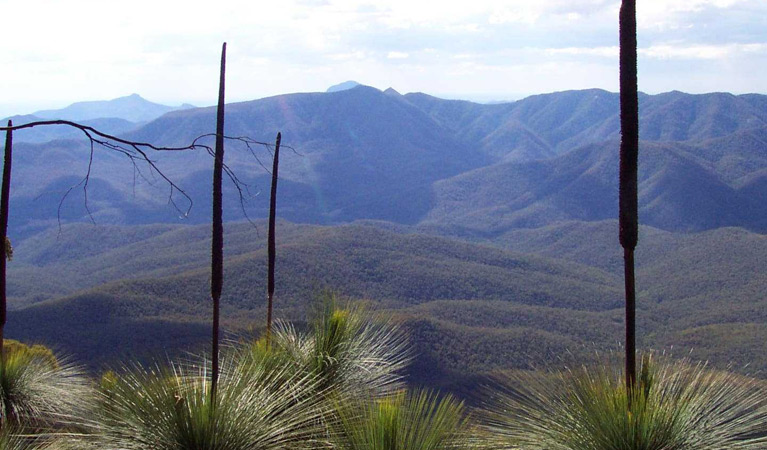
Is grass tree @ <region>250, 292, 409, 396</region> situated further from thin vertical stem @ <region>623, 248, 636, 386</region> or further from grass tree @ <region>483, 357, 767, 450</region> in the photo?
thin vertical stem @ <region>623, 248, 636, 386</region>

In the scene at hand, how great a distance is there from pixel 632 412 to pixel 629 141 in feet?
6.42

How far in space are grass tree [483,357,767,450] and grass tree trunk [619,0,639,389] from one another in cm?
49

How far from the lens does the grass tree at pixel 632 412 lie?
15.1ft

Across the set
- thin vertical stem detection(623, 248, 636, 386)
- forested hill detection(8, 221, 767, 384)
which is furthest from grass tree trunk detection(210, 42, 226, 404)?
forested hill detection(8, 221, 767, 384)

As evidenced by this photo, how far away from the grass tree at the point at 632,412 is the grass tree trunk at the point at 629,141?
49 cm

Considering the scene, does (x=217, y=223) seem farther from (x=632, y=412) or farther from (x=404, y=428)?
(x=632, y=412)

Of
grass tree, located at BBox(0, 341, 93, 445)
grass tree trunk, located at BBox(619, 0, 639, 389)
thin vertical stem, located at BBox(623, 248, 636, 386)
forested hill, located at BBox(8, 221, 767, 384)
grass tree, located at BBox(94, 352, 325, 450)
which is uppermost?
grass tree trunk, located at BBox(619, 0, 639, 389)

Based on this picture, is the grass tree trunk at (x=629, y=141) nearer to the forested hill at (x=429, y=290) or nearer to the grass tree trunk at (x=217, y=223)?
the grass tree trunk at (x=217, y=223)

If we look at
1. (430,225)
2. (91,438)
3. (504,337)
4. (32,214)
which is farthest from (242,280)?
(32,214)

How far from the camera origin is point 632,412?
461 cm

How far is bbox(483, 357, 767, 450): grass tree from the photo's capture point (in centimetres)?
461

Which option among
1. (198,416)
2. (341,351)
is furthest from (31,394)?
(198,416)

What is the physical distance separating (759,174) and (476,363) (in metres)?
148

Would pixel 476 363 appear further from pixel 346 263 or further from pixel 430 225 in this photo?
pixel 430 225
